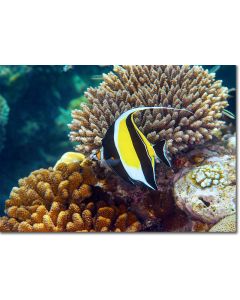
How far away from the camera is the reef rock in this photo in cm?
237

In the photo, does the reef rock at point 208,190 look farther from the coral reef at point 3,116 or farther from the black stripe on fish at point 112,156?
the coral reef at point 3,116

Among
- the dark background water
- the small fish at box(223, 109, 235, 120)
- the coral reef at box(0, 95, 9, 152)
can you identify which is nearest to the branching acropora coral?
the small fish at box(223, 109, 235, 120)

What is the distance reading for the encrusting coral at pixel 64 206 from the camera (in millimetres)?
2482

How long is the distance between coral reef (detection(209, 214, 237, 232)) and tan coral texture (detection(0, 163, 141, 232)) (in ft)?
1.93

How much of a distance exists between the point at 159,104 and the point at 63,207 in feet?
3.68

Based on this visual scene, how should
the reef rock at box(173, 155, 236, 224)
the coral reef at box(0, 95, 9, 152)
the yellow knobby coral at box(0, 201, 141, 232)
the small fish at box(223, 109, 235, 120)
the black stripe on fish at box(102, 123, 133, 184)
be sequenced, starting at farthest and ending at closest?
the coral reef at box(0, 95, 9, 152) → the small fish at box(223, 109, 235, 120) → the yellow knobby coral at box(0, 201, 141, 232) → the reef rock at box(173, 155, 236, 224) → the black stripe on fish at box(102, 123, 133, 184)

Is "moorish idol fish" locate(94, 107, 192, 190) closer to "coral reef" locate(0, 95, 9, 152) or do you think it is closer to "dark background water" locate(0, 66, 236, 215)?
"dark background water" locate(0, 66, 236, 215)

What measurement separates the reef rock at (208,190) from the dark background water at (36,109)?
2049 millimetres

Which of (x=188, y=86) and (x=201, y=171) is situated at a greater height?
(x=188, y=86)
